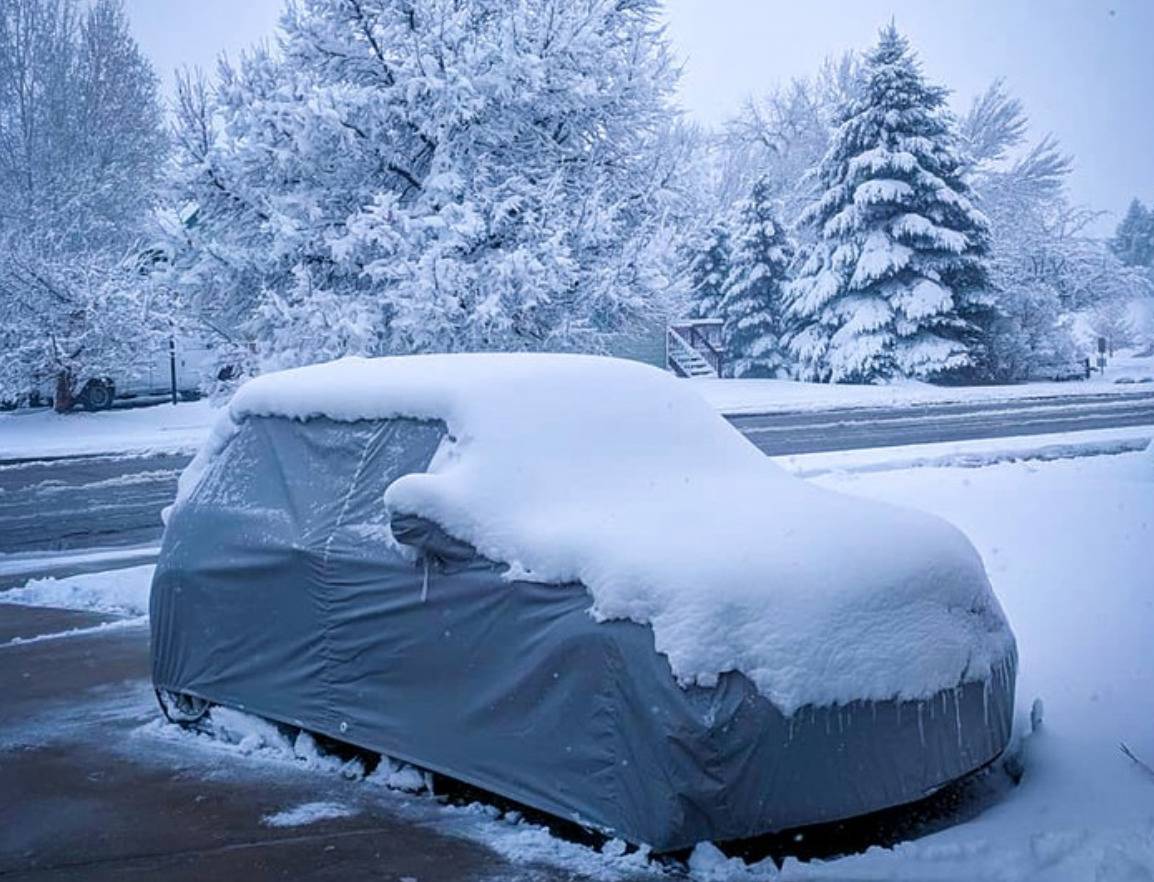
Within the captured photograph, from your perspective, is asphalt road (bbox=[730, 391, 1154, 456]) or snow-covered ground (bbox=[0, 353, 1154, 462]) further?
snow-covered ground (bbox=[0, 353, 1154, 462])

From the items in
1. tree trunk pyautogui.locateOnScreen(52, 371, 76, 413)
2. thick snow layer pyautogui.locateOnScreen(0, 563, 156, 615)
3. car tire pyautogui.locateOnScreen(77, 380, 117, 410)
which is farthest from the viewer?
car tire pyautogui.locateOnScreen(77, 380, 117, 410)

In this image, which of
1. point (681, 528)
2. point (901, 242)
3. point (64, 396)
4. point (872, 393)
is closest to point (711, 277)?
point (901, 242)

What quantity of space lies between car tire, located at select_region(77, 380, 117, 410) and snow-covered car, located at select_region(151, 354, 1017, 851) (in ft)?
71.9

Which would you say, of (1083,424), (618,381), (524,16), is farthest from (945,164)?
(618,381)

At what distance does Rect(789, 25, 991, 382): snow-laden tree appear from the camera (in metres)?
33.4

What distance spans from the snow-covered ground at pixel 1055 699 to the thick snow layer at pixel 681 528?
57cm

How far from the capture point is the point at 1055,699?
5.49m

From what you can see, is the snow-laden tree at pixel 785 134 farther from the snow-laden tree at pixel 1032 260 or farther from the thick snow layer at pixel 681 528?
the thick snow layer at pixel 681 528

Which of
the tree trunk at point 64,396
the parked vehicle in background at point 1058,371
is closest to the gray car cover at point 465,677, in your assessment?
the tree trunk at point 64,396

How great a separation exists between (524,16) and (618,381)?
12341mm

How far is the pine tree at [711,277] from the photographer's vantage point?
138 feet

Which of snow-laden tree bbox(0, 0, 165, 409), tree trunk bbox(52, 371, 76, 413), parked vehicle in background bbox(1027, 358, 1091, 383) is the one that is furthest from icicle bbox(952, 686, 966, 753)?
parked vehicle in background bbox(1027, 358, 1091, 383)

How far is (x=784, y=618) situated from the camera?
3.93 m

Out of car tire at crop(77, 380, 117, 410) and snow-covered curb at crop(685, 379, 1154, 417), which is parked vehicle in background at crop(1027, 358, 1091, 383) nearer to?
snow-covered curb at crop(685, 379, 1154, 417)
